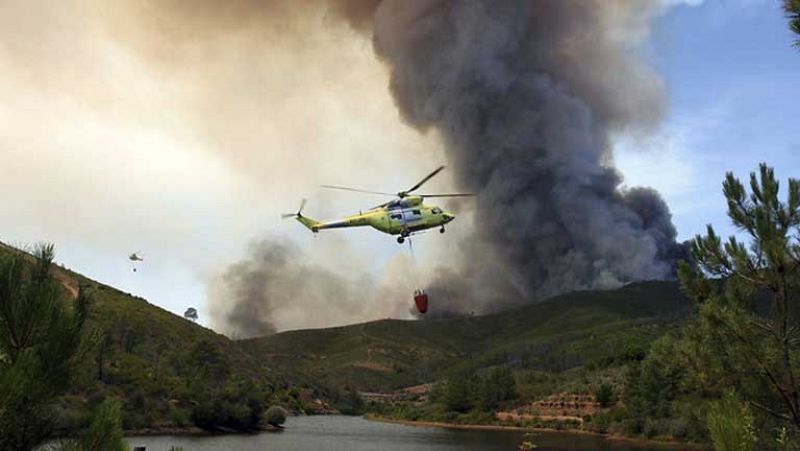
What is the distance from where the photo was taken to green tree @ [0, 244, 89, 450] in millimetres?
12133

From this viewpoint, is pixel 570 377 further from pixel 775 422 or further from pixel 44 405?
pixel 44 405

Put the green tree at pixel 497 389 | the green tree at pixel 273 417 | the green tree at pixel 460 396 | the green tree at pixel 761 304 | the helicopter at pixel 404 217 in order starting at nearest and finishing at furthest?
1. the green tree at pixel 761 304
2. the helicopter at pixel 404 217
3. the green tree at pixel 273 417
4. the green tree at pixel 497 389
5. the green tree at pixel 460 396

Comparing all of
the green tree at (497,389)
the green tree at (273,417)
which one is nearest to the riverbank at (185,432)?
the green tree at (273,417)

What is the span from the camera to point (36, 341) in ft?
41.5

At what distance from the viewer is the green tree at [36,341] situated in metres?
12.1

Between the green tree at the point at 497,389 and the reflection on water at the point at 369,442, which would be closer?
the reflection on water at the point at 369,442

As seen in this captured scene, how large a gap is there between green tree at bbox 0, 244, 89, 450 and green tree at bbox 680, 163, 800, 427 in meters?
15.5

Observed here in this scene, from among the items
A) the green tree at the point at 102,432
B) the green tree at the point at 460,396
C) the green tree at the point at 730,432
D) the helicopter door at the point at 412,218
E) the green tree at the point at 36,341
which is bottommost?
the green tree at the point at 730,432

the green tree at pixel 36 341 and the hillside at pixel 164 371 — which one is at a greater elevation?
the hillside at pixel 164 371

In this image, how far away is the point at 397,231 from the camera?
1715 inches

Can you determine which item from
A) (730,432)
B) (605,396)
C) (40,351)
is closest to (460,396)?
(605,396)

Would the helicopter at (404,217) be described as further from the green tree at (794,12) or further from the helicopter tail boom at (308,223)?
the green tree at (794,12)

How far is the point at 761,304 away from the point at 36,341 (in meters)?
17.9

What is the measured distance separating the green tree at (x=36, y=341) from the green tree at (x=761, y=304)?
51.0ft
